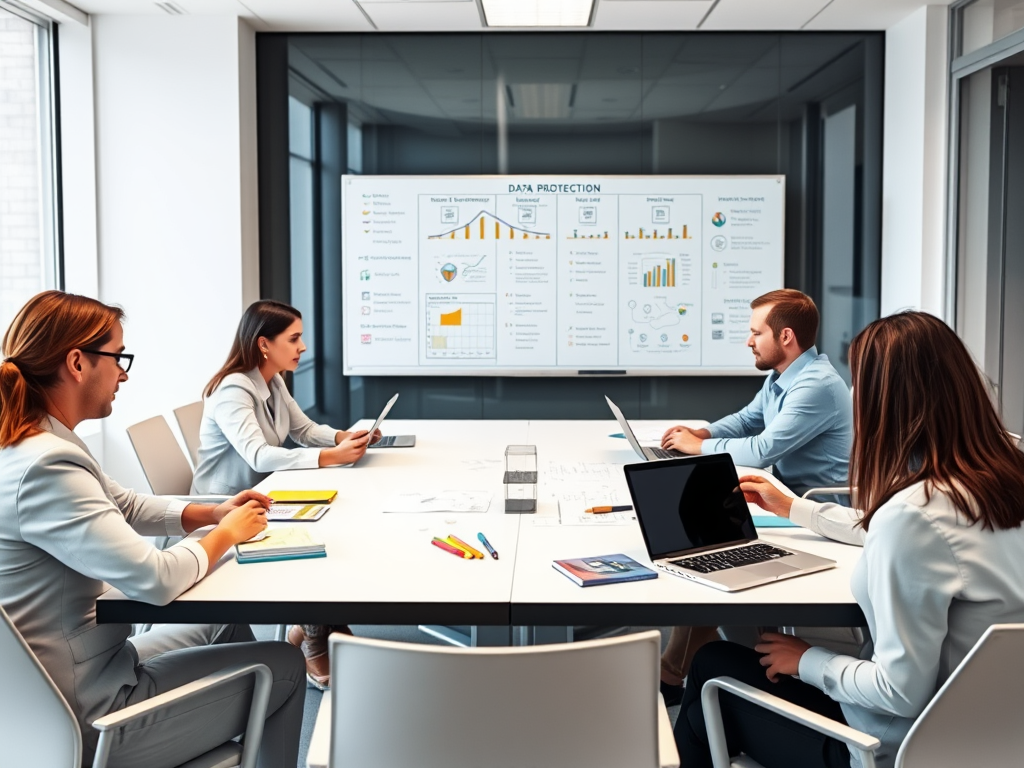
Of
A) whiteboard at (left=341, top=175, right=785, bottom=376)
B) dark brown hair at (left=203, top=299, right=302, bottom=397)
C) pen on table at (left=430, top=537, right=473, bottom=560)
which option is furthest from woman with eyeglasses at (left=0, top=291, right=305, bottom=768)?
whiteboard at (left=341, top=175, right=785, bottom=376)

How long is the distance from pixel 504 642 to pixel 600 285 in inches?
126

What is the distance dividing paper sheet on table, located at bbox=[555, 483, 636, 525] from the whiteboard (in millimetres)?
2691

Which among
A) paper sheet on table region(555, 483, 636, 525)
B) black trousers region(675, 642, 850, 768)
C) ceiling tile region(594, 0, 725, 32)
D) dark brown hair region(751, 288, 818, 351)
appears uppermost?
ceiling tile region(594, 0, 725, 32)

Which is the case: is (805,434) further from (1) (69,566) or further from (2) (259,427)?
(1) (69,566)

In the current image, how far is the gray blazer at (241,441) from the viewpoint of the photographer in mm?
3152

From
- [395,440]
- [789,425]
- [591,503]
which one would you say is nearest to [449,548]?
[591,503]

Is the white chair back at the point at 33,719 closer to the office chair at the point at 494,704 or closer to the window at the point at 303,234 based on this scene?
the office chair at the point at 494,704

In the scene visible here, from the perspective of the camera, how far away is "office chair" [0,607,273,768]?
4.96ft

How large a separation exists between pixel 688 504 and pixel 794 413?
3.73ft

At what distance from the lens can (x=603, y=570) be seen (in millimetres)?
1919

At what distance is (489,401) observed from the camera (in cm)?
559

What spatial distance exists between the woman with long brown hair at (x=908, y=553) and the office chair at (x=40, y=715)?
106 centimetres

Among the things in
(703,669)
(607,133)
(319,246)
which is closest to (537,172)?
(607,133)

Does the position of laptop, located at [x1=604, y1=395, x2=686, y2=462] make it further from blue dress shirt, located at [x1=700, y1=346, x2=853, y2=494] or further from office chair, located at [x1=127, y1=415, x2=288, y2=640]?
office chair, located at [x1=127, y1=415, x2=288, y2=640]
